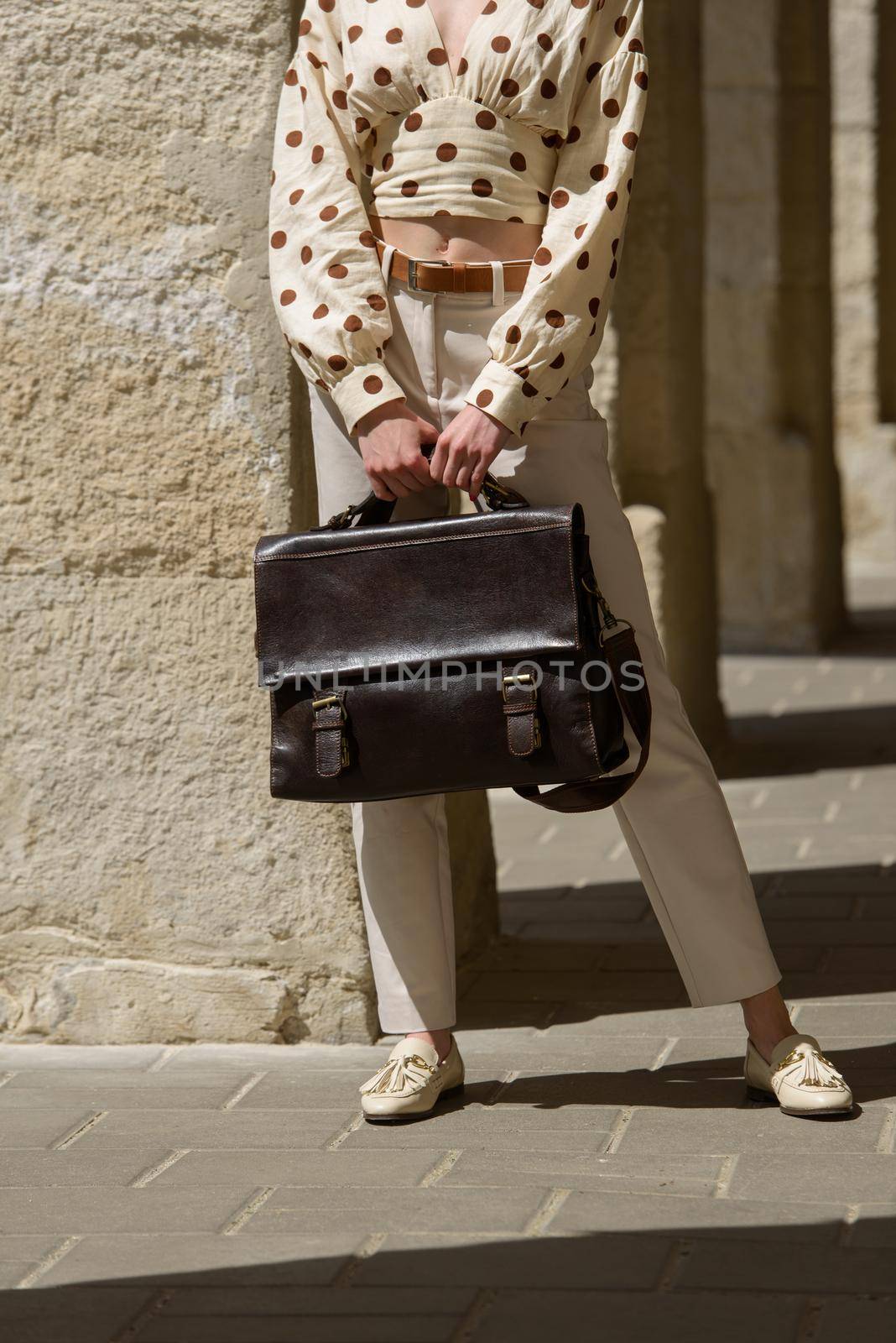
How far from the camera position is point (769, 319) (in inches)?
379

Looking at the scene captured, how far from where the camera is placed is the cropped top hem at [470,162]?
3.07 m

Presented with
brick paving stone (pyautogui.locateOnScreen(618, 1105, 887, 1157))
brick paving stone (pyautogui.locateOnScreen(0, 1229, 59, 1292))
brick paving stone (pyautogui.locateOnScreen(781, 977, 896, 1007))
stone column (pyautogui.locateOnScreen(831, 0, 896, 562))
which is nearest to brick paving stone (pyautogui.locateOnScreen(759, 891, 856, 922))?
brick paving stone (pyautogui.locateOnScreen(781, 977, 896, 1007))

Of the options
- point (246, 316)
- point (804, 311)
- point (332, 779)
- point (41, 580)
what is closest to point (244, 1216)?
point (332, 779)

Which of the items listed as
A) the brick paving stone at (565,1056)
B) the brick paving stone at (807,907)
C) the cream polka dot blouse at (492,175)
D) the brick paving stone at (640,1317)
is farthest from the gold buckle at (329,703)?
the brick paving stone at (807,907)

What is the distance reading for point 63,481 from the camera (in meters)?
3.68

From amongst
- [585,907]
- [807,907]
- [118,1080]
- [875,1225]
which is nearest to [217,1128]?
[118,1080]

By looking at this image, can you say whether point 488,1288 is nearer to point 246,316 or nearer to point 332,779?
point 332,779

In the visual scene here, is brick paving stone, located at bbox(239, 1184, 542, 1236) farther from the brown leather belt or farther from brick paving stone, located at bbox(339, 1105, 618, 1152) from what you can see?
the brown leather belt

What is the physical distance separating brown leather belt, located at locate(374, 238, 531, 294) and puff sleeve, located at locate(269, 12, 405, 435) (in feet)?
0.21

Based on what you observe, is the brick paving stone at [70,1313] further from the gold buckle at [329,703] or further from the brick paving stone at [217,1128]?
the gold buckle at [329,703]

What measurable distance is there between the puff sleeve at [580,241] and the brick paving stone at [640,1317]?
126 centimetres

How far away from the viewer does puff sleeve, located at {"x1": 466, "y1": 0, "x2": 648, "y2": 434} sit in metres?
2.99

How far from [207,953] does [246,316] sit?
117 cm

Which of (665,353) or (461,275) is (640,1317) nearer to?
(461,275)
